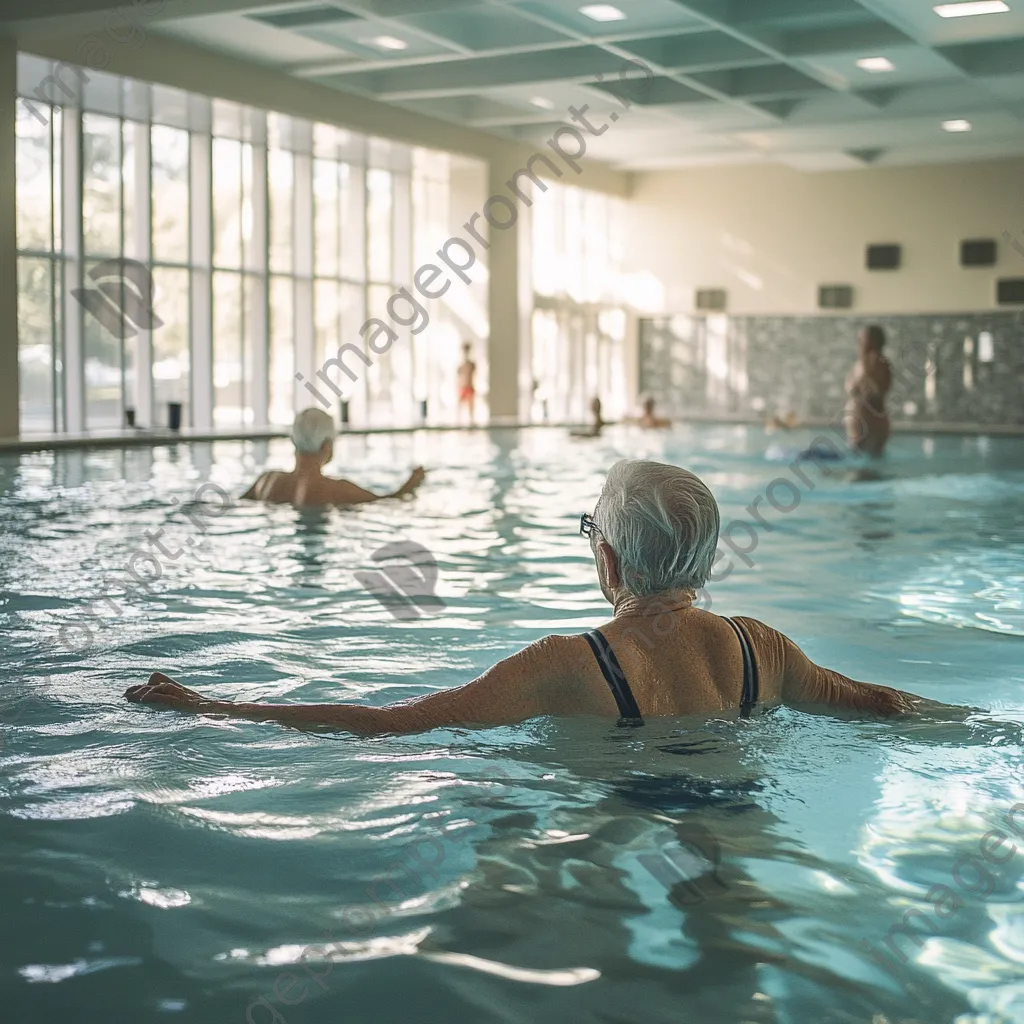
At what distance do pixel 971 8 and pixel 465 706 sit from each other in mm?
15520

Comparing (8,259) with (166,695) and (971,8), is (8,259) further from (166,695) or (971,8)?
(166,695)

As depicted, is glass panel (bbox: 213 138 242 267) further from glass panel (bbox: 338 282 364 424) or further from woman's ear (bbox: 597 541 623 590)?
woman's ear (bbox: 597 541 623 590)

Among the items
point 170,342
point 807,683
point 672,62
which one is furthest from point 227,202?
point 807,683

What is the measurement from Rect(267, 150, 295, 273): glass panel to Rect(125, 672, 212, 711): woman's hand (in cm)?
2077

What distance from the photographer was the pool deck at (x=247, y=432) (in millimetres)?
16875

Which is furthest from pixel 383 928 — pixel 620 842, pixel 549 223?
pixel 549 223

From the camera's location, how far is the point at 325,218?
2505 centimetres

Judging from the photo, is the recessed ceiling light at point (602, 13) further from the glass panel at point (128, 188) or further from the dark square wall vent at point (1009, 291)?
the dark square wall vent at point (1009, 291)

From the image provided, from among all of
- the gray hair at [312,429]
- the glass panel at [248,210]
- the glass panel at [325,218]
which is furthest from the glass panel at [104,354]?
the gray hair at [312,429]

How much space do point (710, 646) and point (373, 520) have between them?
20.9 feet

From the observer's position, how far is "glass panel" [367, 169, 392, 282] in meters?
26.2

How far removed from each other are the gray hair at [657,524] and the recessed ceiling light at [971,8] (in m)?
14.9

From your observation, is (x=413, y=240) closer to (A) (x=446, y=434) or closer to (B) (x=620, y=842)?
(A) (x=446, y=434)

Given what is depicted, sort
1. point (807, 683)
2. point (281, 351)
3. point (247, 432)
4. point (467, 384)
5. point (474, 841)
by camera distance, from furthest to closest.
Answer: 1. point (467, 384)
2. point (281, 351)
3. point (247, 432)
4. point (807, 683)
5. point (474, 841)
